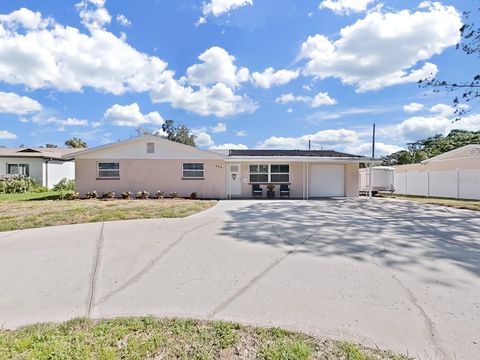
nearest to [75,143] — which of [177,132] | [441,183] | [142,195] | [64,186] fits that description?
[177,132]

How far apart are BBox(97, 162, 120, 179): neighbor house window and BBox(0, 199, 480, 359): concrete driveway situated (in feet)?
31.3

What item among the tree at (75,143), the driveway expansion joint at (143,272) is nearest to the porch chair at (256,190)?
the driveway expansion joint at (143,272)

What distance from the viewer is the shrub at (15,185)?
20.5 metres

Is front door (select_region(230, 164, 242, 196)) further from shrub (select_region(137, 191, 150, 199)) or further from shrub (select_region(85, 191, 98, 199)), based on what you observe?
shrub (select_region(85, 191, 98, 199))

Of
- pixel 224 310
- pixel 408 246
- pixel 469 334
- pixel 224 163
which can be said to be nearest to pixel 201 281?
pixel 224 310

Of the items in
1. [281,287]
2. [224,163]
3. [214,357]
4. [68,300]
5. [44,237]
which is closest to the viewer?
[214,357]

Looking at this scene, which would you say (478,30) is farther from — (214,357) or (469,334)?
(214,357)

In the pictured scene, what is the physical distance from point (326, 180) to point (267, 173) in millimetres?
3858

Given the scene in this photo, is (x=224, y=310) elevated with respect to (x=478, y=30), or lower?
lower

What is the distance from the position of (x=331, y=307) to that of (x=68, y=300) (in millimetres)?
3210

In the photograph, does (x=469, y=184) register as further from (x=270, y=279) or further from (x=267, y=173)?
(x=270, y=279)

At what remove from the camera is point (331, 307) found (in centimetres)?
350

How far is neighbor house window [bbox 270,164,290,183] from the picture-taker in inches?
733

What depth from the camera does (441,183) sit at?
2162 centimetres
